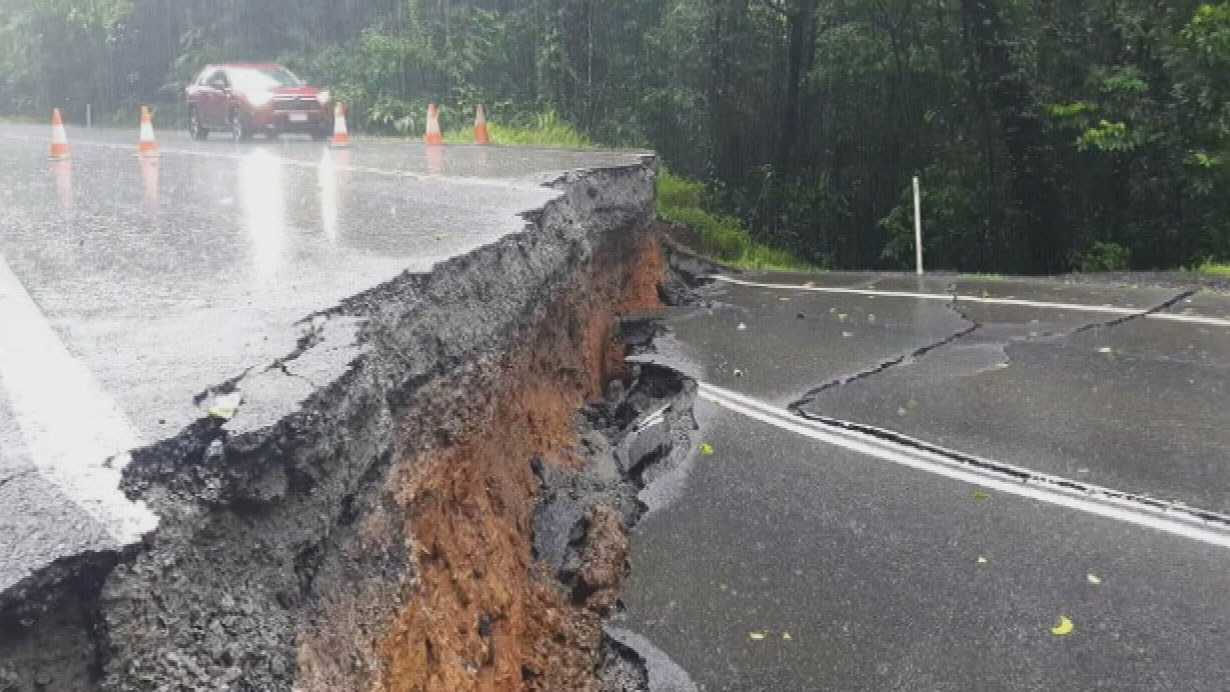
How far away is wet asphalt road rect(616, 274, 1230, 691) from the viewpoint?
16.0 ft

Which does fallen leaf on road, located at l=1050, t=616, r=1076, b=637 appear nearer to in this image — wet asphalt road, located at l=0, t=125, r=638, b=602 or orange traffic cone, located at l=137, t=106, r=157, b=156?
wet asphalt road, located at l=0, t=125, r=638, b=602

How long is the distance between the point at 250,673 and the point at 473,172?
1078 cm

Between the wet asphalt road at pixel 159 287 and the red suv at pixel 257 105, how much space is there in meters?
9.78

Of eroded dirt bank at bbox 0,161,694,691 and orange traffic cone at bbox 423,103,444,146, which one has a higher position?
orange traffic cone at bbox 423,103,444,146

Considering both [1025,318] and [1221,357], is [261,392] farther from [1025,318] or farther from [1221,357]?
[1025,318]

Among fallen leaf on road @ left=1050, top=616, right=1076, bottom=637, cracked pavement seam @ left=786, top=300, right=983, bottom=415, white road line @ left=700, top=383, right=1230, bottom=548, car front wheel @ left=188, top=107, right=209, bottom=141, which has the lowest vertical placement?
fallen leaf on road @ left=1050, top=616, right=1076, bottom=637

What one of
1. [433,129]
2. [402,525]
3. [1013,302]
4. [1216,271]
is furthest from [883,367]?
[433,129]

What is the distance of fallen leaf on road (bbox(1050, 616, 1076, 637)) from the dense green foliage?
14.2m

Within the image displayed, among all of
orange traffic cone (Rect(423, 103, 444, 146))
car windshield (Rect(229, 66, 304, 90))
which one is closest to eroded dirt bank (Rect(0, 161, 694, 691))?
orange traffic cone (Rect(423, 103, 444, 146))

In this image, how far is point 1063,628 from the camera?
4953mm

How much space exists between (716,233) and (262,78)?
36.7ft

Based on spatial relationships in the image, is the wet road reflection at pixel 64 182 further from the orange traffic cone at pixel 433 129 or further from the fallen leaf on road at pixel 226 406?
the fallen leaf on road at pixel 226 406

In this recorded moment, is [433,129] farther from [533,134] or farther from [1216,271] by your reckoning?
[1216,271]

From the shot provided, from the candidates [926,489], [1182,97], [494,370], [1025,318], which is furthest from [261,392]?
[1182,97]
